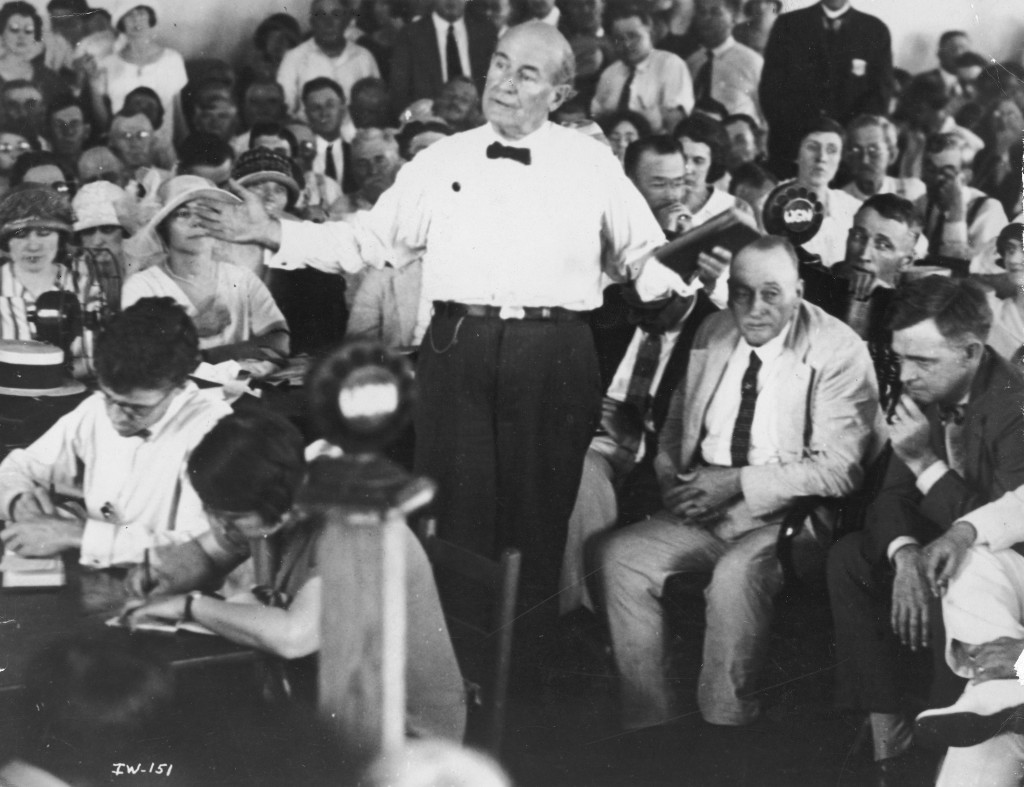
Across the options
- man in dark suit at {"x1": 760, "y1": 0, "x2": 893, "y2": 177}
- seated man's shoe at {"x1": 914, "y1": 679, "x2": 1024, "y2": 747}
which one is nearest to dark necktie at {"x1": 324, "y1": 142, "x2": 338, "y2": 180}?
man in dark suit at {"x1": 760, "y1": 0, "x2": 893, "y2": 177}

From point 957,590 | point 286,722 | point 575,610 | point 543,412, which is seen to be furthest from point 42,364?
point 957,590

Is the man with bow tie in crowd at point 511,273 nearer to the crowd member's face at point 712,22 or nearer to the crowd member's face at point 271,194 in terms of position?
the crowd member's face at point 271,194

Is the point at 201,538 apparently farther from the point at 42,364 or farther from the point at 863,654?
the point at 863,654

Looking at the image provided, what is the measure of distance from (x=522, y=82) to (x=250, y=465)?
128 centimetres

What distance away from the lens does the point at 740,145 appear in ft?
10.5

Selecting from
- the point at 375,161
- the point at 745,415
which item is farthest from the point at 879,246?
the point at 375,161

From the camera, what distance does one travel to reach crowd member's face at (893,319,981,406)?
10.6 feet

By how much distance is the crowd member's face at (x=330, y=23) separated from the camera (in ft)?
10.2

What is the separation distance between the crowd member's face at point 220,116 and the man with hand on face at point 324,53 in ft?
0.52

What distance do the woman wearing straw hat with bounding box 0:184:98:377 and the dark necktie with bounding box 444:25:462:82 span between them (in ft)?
3.74

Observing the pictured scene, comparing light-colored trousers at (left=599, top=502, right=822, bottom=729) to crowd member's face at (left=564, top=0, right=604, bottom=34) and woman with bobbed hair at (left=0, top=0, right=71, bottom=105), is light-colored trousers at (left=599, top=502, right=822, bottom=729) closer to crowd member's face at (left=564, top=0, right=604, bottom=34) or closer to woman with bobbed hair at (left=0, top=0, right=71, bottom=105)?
crowd member's face at (left=564, top=0, right=604, bottom=34)

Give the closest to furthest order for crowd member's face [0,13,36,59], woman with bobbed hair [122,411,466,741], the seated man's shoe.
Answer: woman with bobbed hair [122,411,466,741], crowd member's face [0,13,36,59], the seated man's shoe

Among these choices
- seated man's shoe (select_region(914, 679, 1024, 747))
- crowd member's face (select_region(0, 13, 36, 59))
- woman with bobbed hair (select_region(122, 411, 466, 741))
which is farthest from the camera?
seated man's shoe (select_region(914, 679, 1024, 747))

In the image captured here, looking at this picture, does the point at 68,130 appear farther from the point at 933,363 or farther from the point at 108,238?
the point at 933,363
